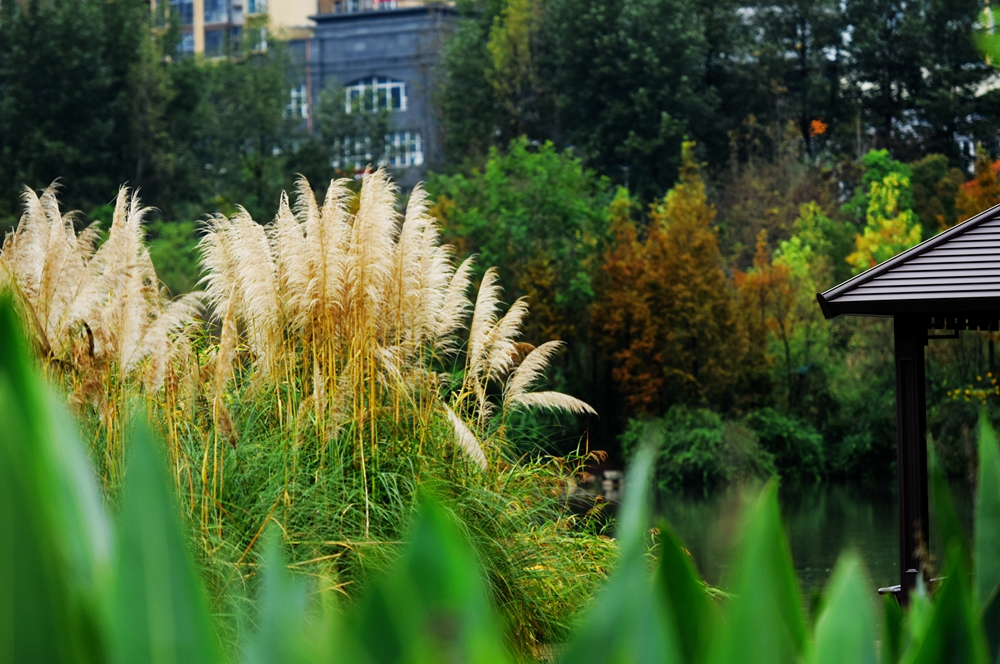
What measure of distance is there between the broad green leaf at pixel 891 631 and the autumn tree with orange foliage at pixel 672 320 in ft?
65.6

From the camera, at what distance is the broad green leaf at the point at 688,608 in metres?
0.70

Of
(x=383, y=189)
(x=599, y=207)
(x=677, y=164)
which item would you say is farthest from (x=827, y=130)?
(x=383, y=189)

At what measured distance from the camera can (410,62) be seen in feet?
140

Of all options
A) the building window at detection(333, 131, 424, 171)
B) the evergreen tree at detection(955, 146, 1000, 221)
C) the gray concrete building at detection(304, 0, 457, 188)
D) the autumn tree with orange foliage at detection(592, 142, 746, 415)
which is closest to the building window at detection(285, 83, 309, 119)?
the gray concrete building at detection(304, 0, 457, 188)

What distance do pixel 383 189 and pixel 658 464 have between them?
14728 millimetres

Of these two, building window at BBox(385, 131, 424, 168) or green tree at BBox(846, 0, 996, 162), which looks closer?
green tree at BBox(846, 0, 996, 162)

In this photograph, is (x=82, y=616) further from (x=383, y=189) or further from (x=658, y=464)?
(x=658, y=464)

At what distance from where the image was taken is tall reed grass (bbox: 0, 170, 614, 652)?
457cm

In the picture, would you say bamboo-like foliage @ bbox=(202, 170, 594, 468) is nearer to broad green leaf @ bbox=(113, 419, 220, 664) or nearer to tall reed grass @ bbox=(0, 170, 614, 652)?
tall reed grass @ bbox=(0, 170, 614, 652)

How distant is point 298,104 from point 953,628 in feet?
139

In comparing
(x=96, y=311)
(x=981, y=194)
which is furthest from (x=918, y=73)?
(x=96, y=311)

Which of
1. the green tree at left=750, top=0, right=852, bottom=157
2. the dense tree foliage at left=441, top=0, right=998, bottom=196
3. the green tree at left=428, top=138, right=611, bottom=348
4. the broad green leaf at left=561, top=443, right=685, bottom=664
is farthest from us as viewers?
the green tree at left=750, top=0, right=852, bottom=157

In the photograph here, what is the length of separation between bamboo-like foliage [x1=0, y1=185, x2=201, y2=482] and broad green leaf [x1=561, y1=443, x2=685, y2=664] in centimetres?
383

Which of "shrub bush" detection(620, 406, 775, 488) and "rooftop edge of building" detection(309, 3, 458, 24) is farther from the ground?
"rooftop edge of building" detection(309, 3, 458, 24)
